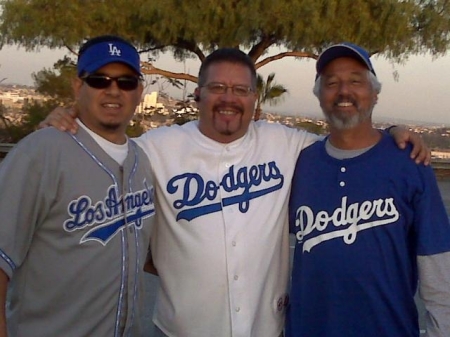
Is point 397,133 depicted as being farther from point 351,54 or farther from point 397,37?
point 397,37

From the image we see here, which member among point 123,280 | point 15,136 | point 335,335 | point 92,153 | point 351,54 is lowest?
point 335,335

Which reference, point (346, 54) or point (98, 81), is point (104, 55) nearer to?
point (98, 81)

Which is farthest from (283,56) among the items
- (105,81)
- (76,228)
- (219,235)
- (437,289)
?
(76,228)

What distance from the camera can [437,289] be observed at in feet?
9.44

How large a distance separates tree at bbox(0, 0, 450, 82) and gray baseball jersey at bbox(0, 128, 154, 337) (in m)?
18.8

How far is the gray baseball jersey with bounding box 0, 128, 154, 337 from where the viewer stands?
98.7 inches

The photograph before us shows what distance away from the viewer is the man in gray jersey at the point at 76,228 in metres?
2.51

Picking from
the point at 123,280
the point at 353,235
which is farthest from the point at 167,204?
the point at 353,235

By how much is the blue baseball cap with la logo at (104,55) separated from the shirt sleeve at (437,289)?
166cm

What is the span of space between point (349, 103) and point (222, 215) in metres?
0.89

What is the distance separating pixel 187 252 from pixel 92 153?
2.82 feet

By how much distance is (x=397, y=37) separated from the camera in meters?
21.9

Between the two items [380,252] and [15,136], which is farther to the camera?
[15,136]

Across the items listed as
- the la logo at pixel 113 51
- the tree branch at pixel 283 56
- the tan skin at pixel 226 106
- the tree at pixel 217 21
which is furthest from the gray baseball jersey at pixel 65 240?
the tree branch at pixel 283 56
